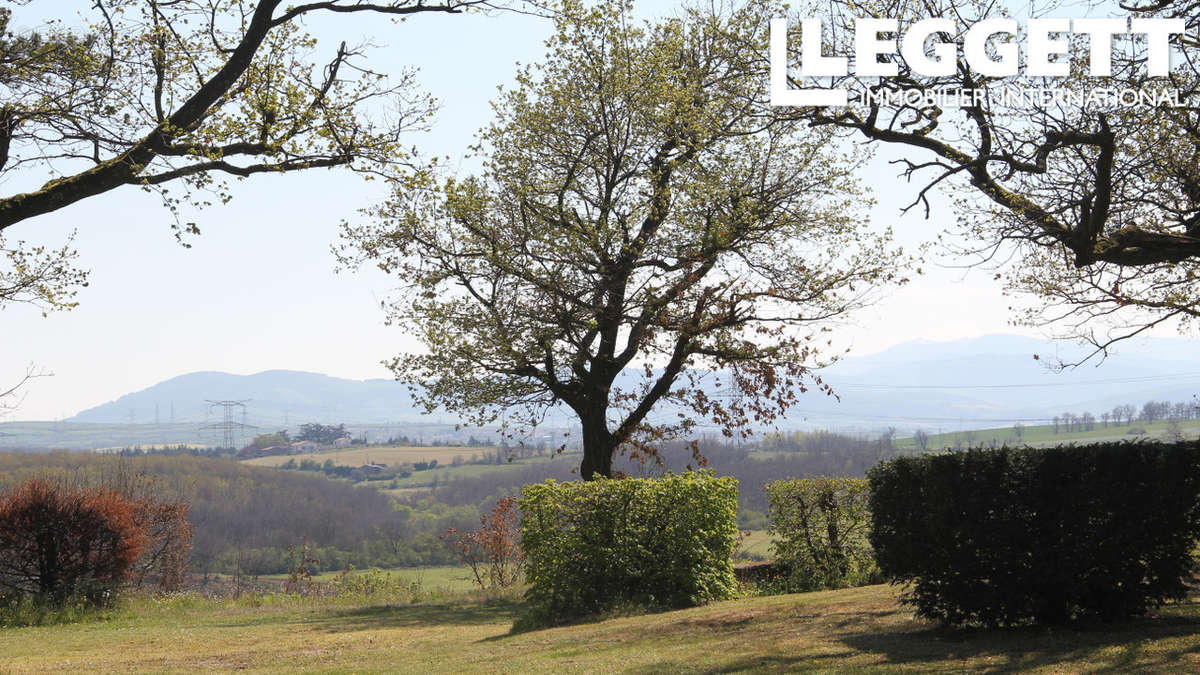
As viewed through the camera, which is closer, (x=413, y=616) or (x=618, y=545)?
(x=618, y=545)

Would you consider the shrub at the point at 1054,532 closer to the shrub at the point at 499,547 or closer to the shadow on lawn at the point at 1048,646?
the shadow on lawn at the point at 1048,646

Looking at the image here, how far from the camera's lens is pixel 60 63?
11609mm

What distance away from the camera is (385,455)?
14362 centimetres

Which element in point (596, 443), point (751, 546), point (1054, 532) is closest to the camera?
point (1054, 532)

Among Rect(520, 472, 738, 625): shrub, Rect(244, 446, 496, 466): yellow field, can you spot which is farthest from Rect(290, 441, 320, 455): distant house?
Result: Rect(520, 472, 738, 625): shrub

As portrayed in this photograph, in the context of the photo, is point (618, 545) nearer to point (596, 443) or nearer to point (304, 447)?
point (596, 443)

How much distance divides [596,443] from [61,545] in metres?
10.5

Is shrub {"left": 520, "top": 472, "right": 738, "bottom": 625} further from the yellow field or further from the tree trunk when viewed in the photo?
the yellow field

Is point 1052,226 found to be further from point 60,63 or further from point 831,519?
point 60,63

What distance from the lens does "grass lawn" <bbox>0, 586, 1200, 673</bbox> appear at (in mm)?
7891

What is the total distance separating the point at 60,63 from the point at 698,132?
11.6 metres

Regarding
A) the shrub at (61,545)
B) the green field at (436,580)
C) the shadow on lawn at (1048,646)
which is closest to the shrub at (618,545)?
the shadow on lawn at (1048,646)

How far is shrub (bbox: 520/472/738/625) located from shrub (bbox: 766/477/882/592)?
239 cm

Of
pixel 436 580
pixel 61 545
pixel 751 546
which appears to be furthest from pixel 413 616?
pixel 436 580
